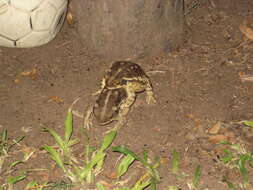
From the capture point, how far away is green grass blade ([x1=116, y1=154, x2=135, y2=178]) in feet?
13.5

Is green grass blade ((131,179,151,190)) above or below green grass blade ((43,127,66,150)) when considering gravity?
below

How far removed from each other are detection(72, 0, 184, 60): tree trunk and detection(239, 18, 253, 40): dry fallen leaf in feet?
3.21

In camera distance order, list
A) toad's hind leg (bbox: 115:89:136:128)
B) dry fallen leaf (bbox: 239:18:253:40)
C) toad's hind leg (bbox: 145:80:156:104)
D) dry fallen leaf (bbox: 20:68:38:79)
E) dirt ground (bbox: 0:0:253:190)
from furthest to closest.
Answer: dry fallen leaf (bbox: 239:18:253:40) < dry fallen leaf (bbox: 20:68:38:79) < toad's hind leg (bbox: 145:80:156:104) < toad's hind leg (bbox: 115:89:136:128) < dirt ground (bbox: 0:0:253:190)

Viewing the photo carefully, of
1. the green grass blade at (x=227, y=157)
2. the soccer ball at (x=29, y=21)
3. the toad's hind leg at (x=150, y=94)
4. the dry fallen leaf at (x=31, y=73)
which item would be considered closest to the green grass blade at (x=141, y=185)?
the green grass blade at (x=227, y=157)

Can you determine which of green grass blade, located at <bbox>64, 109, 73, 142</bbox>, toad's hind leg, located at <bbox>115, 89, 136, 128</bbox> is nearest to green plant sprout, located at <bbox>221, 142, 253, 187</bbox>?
toad's hind leg, located at <bbox>115, 89, 136, 128</bbox>

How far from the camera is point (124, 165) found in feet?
13.6

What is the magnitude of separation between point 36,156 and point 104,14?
6.72 ft

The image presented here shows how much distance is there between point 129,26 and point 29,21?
4.36ft

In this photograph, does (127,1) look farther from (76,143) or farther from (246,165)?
(246,165)

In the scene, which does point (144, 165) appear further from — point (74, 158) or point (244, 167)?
point (244, 167)

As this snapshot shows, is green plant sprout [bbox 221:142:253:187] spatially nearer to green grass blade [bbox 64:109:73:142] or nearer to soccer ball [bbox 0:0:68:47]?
green grass blade [bbox 64:109:73:142]

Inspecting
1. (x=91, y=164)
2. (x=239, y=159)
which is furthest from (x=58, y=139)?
(x=239, y=159)

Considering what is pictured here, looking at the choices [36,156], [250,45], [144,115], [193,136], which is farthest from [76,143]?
[250,45]

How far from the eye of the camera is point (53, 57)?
5578 mm
